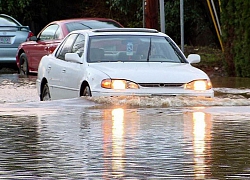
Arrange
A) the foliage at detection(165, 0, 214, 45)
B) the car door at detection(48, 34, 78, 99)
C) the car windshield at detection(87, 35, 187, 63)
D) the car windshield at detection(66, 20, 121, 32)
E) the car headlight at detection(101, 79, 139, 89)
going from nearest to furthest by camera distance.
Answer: the car headlight at detection(101, 79, 139, 89) → the car windshield at detection(87, 35, 187, 63) → the car door at detection(48, 34, 78, 99) → the car windshield at detection(66, 20, 121, 32) → the foliage at detection(165, 0, 214, 45)

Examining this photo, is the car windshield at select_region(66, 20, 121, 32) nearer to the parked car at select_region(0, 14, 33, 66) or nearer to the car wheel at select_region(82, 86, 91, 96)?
the parked car at select_region(0, 14, 33, 66)

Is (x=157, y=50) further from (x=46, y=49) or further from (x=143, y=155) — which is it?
(x=46, y=49)

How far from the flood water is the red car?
784cm

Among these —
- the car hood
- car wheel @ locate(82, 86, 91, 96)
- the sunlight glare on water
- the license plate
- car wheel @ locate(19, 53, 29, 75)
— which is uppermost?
the car hood

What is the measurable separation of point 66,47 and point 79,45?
61 cm

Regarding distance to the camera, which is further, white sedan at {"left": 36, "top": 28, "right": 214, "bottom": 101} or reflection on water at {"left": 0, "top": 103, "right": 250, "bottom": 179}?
white sedan at {"left": 36, "top": 28, "right": 214, "bottom": 101}

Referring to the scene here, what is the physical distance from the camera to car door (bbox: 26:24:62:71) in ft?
68.4

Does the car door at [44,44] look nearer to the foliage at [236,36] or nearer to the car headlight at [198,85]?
the foliage at [236,36]

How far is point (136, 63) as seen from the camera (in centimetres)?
1316

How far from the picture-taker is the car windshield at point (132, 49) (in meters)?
13.5

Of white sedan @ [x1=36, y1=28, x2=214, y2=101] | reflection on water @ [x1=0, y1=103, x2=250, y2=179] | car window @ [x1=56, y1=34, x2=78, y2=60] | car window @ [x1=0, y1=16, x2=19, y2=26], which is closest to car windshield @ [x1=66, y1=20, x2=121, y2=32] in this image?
car window @ [x1=0, y1=16, x2=19, y2=26]

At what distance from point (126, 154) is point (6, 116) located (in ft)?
11.5

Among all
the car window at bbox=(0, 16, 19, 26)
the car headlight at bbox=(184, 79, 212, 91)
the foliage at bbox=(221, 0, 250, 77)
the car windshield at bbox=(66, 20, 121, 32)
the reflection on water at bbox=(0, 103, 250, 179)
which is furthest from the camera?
the car window at bbox=(0, 16, 19, 26)

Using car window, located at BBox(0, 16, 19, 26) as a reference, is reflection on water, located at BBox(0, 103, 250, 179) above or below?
below
